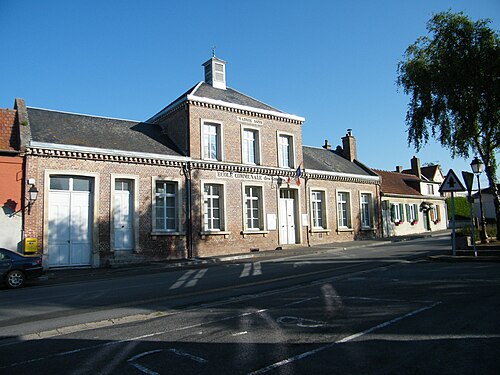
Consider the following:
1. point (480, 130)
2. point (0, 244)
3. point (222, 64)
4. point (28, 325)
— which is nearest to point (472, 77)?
point (480, 130)

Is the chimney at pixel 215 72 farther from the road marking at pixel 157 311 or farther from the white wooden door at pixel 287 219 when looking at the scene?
the road marking at pixel 157 311

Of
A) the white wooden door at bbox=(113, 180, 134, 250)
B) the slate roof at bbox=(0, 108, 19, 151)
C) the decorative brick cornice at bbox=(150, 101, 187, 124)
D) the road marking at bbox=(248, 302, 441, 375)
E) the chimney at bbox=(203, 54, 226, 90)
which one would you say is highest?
the chimney at bbox=(203, 54, 226, 90)

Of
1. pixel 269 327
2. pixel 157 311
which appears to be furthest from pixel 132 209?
pixel 269 327

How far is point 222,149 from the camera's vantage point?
924 inches

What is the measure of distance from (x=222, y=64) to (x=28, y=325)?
74.1 feet

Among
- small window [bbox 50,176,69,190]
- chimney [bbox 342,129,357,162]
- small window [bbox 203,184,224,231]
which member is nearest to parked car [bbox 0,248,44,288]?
small window [bbox 50,176,69,190]

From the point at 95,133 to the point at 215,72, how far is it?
9505 mm

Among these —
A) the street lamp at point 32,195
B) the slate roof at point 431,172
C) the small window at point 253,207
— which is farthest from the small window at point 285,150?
the slate roof at point 431,172

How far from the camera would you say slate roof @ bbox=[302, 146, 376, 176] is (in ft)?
97.5

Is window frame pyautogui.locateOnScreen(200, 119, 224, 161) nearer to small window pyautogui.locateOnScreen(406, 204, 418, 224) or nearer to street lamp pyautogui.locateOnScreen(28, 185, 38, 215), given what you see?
street lamp pyautogui.locateOnScreen(28, 185, 38, 215)

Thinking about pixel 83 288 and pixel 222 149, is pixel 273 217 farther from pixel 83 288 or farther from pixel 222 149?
pixel 83 288

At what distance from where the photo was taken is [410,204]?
39.2 m

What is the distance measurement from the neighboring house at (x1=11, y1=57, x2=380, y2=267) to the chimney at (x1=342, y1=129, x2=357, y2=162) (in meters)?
5.44

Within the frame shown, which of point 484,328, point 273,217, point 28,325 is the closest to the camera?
point 484,328
